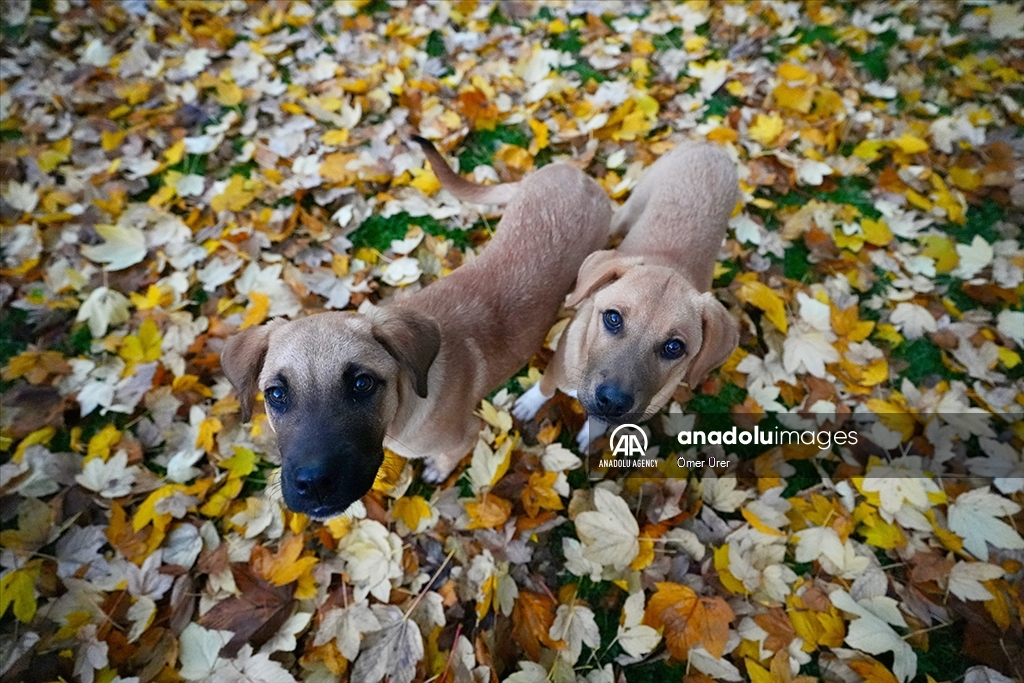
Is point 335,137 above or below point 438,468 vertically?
above

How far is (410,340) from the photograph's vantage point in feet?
8.75

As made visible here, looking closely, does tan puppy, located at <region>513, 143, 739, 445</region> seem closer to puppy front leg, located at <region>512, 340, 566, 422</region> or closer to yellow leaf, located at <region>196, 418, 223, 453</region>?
puppy front leg, located at <region>512, 340, 566, 422</region>

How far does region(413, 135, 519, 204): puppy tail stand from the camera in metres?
4.00

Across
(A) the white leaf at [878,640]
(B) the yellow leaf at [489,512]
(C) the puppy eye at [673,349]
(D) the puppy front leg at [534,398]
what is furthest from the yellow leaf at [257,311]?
(A) the white leaf at [878,640]

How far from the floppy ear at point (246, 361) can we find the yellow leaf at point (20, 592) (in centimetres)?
169

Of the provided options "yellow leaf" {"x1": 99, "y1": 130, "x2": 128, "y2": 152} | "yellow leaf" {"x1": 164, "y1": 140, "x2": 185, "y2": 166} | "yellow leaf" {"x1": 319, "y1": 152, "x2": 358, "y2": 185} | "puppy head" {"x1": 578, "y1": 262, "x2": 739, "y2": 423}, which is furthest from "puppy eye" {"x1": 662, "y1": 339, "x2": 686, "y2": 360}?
"yellow leaf" {"x1": 99, "y1": 130, "x2": 128, "y2": 152}

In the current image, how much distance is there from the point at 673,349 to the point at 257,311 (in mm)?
2862

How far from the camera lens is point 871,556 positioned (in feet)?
10.9

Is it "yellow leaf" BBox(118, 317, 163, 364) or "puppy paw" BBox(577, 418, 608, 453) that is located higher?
"yellow leaf" BBox(118, 317, 163, 364)

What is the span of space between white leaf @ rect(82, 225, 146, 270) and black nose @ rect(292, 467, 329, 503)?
304 centimetres

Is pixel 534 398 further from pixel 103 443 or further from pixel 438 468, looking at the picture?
pixel 103 443

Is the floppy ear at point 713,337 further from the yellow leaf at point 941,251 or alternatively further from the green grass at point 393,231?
the yellow leaf at point 941,251

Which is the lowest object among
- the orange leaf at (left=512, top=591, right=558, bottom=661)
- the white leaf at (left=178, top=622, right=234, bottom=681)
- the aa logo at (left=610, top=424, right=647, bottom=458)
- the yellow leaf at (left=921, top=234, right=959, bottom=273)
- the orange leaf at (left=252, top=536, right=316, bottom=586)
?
the white leaf at (left=178, top=622, right=234, bottom=681)

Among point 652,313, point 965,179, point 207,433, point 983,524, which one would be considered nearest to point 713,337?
point 652,313
